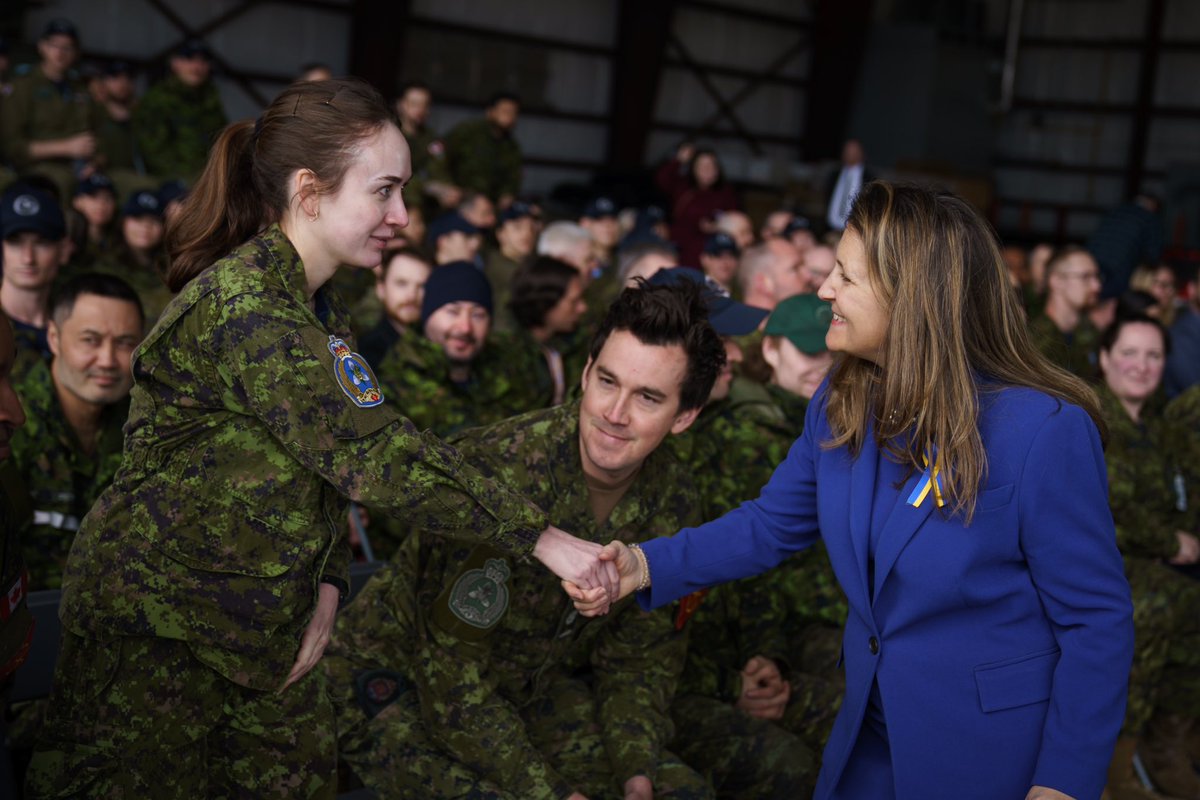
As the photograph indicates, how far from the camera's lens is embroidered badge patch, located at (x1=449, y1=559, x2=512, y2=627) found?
106 inches

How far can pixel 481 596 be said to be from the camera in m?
2.70

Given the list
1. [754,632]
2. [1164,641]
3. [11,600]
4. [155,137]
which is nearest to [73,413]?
[11,600]

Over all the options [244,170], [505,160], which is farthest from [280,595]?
[505,160]

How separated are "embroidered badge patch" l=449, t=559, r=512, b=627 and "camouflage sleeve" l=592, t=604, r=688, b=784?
0.41 metres

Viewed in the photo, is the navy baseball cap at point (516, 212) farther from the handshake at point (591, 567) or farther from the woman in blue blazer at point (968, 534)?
the woman in blue blazer at point (968, 534)

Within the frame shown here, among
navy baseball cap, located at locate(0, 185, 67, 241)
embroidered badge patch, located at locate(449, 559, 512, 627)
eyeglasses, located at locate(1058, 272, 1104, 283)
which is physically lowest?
embroidered badge patch, located at locate(449, 559, 512, 627)

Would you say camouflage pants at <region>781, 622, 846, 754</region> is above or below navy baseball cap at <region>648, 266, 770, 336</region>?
below

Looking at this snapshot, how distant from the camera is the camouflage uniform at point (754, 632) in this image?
321 cm

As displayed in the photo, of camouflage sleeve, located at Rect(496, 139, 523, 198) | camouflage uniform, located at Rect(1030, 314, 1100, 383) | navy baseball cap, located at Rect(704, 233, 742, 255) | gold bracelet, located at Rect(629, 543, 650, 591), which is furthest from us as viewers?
camouflage sleeve, located at Rect(496, 139, 523, 198)

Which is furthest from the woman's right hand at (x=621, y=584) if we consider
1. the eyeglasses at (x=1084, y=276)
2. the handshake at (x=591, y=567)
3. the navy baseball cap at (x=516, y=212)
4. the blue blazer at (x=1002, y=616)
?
the navy baseball cap at (x=516, y=212)

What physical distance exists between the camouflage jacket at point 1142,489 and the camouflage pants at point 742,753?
2.06 meters

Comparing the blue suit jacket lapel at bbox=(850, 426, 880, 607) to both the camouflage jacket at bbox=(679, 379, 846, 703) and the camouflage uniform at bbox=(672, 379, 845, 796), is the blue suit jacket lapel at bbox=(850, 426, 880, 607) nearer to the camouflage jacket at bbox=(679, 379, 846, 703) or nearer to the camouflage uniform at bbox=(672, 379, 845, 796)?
the camouflage uniform at bbox=(672, 379, 845, 796)

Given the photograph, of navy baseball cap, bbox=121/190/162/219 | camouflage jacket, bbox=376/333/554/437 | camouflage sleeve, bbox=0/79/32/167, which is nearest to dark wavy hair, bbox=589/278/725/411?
camouflage jacket, bbox=376/333/554/437

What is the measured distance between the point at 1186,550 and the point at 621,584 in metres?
3.38
